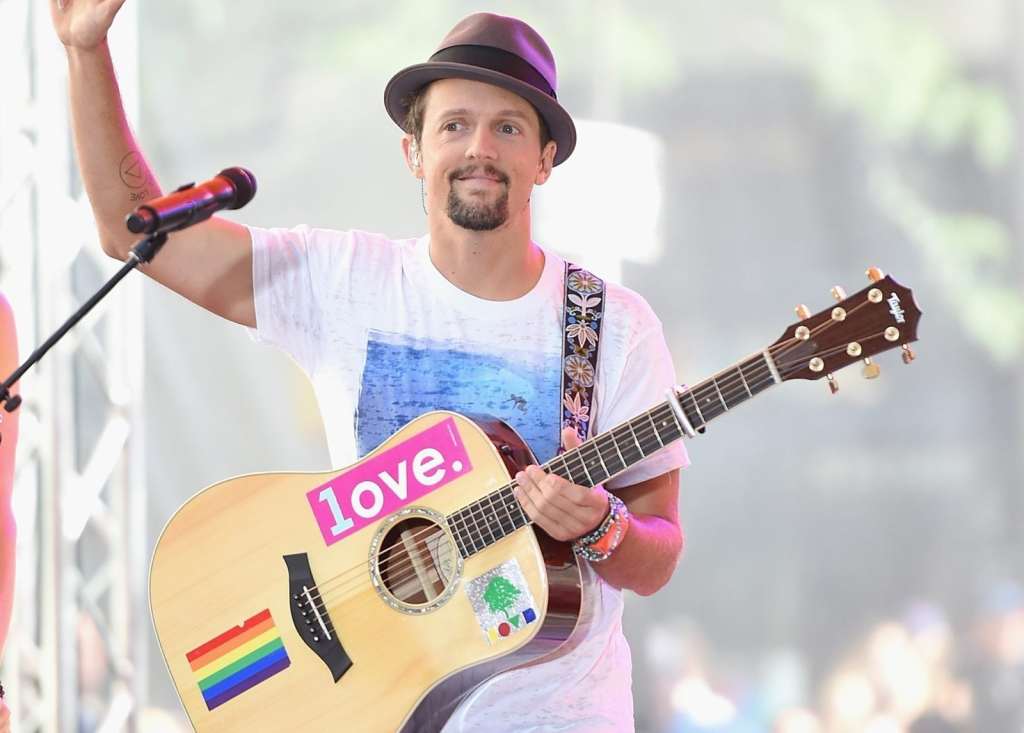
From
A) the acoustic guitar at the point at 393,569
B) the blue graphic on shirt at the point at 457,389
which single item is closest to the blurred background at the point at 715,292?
the acoustic guitar at the point at 393,569

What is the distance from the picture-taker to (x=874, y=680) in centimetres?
510

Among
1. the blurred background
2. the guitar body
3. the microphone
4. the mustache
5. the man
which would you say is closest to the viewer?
the microphone

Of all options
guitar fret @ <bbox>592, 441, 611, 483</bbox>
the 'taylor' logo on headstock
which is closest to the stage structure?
guitar fret @ <bbox>592, 441, 611, 483</bbox>

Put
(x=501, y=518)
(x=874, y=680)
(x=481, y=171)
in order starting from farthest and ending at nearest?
1. (x=874, y=680)
2. (x=481, y=171)
3. (x=501, y=518)

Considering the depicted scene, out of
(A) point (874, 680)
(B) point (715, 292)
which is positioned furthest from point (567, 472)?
(A) point (874, 680)

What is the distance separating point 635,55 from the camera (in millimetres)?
5398

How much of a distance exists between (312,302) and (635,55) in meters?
3.17

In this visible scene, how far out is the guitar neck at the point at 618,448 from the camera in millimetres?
2336

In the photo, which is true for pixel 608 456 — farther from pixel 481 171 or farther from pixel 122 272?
pixel 122 272

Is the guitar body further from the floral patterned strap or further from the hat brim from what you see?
the hat brim

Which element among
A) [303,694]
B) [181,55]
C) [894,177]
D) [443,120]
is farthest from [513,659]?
[181,55]

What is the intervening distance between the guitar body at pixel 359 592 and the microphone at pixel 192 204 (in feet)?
2.04

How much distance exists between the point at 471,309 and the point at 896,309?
0.87 metres

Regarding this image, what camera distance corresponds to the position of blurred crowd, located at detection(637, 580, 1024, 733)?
5027 mm
